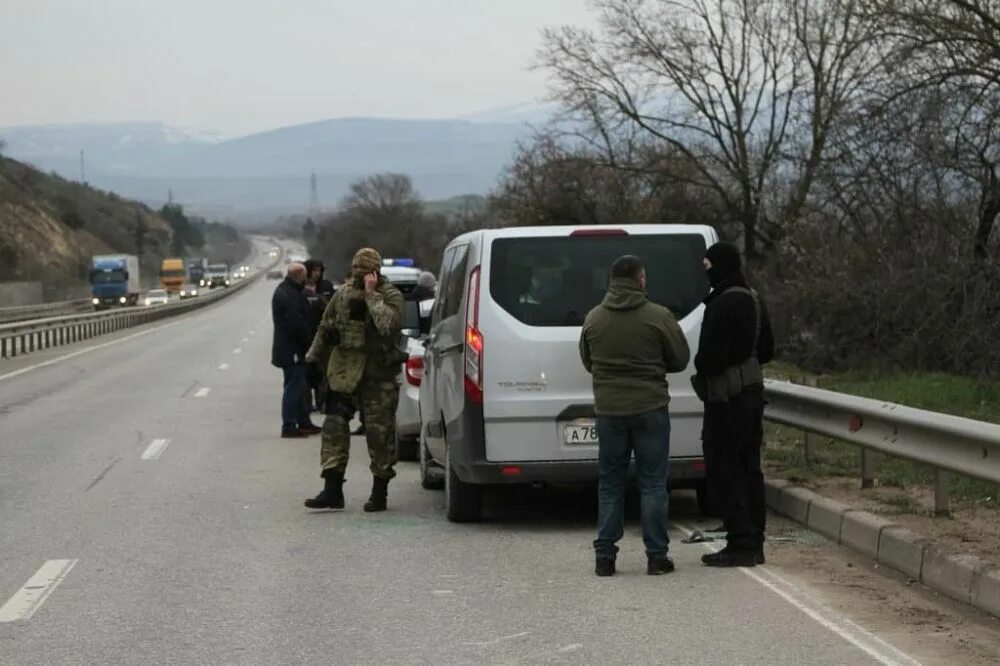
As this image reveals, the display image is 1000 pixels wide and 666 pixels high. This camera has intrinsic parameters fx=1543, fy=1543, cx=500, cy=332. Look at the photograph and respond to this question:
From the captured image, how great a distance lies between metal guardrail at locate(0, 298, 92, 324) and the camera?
62.1 m

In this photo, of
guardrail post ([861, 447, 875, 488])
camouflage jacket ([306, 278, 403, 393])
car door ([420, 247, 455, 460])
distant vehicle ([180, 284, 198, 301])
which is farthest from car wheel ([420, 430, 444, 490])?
distant vehicle ([180, 284, 198, 301])

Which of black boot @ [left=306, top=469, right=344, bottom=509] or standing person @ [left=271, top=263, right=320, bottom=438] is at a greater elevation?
standing person @ [left=271, top=263, right=320, bottom=438]

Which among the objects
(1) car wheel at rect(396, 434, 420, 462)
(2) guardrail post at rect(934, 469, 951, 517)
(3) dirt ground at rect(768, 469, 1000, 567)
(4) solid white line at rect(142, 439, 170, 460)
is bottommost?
(4) solid white line at rect(142, 439, 170, 460)

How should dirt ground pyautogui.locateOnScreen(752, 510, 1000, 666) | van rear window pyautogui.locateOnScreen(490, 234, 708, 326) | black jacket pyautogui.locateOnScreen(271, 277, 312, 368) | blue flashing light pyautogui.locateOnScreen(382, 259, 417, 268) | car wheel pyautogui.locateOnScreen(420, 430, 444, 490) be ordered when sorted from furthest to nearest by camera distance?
blue flashing light pyautogui.locateOnScreen(382, 259, 417, 268) < black jacket pyautogui.locateOnScreen(271, 277, 312, 368) < car wheel pyautogui.locateOnScreen(420, 430, 444, 490) < van rear window pyautogui.locateOnScreen(490, 234, 708, 326) < dirt ground pyautogui.locateOnScreen(752, 510, 1000, 666)

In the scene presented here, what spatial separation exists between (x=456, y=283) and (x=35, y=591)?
3.90 meters

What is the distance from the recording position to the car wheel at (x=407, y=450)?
49.1ft

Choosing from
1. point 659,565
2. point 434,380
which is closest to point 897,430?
point 659,565

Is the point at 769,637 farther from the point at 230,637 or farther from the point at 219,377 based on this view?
the point at 219,377

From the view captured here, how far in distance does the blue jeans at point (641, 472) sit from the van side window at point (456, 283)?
→ 7.04ft

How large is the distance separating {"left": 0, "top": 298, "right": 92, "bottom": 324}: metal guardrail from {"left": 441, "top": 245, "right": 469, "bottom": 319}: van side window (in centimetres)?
4683

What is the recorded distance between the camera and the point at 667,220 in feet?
155

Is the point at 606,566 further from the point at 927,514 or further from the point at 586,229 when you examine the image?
the point at 586,229

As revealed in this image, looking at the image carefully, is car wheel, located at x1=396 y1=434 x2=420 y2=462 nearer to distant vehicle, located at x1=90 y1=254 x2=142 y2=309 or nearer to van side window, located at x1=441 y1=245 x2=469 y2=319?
van side window, located at x1=441 y1=245 x2=469 y2=319

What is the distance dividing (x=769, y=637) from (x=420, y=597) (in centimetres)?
194
